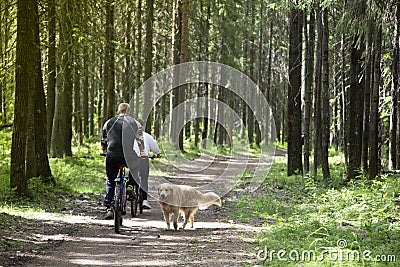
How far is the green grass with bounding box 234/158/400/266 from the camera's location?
22.9ft

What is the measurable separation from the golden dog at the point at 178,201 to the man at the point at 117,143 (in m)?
0.94

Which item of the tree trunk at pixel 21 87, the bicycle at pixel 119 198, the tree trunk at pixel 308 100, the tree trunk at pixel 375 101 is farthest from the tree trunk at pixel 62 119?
the tree trunk at pixel 375 101

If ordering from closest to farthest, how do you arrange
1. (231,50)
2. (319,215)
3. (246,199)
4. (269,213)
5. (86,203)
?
(319,215) < (269,213) < (86,203) < (246,199) < (231,50)

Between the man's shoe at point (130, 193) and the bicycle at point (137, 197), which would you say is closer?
the man's shoe at point (130, 193)

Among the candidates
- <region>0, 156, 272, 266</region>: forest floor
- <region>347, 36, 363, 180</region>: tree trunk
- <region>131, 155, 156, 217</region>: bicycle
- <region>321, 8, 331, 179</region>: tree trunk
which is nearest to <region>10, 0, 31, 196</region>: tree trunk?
<region>0, 156, 272, 266</region>: forest floor

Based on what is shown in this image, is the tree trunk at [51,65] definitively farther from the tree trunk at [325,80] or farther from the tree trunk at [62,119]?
the tree trunk at [325,80]

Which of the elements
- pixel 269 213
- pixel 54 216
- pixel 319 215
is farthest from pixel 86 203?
pixel 319 215

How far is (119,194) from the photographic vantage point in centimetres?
988

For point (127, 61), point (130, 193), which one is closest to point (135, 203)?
point (130, 193)

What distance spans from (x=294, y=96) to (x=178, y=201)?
1003cm

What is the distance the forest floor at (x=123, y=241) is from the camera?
7547 mm

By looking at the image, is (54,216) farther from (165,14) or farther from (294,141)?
(165,14)

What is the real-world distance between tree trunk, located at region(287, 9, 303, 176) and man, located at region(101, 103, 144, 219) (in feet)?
32.1

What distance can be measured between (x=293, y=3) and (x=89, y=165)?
36.0 feet
